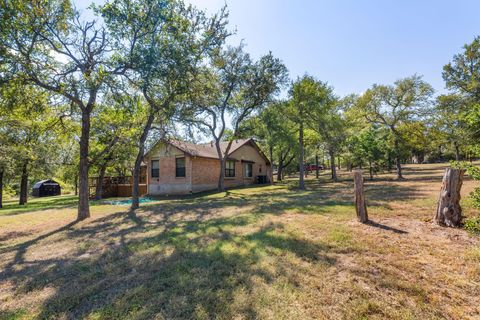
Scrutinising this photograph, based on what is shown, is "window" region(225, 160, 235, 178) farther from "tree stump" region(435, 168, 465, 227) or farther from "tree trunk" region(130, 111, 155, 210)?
"tree stump" region(435, 168, 465, 227)

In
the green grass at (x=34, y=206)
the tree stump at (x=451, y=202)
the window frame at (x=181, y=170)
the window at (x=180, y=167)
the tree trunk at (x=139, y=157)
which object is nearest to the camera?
the tree stump at (x=451, y=202)

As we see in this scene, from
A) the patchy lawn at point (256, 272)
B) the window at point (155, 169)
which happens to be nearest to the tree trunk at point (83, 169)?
the patchy lawn at point (256, 272)

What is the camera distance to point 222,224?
6.87 meters

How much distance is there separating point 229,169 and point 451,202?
18.6 m

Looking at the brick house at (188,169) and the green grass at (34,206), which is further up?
the brick house at (188,169)

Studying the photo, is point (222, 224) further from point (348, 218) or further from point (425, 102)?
point (425, 102)

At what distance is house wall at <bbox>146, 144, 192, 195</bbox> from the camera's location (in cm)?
1912

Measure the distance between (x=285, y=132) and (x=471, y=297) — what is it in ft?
55.6

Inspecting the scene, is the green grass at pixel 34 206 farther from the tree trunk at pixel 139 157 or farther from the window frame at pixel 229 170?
the window frame at pixel 229 170

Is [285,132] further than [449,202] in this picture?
Yes

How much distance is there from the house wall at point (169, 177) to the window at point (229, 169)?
14.9ft

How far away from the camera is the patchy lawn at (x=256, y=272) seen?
9.23 feet

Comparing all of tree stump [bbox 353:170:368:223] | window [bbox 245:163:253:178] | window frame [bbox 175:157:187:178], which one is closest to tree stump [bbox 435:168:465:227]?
tree stump [bbox 353:170:368:223]

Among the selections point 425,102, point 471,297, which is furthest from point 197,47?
point 425,102
